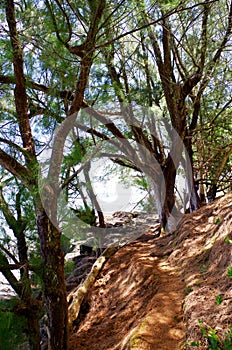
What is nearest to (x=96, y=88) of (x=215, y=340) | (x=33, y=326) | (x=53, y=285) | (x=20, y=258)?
(x=20, y=258)

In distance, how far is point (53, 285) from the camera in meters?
2.93

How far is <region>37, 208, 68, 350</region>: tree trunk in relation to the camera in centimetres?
291

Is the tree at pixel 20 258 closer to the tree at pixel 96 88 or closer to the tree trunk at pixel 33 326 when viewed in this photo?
the tree trunk at pixel 33 326

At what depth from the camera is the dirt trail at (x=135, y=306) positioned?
7.62ft

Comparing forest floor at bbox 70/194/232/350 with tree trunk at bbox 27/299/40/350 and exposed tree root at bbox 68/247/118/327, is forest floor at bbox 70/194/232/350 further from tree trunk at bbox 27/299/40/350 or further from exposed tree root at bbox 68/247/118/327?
tree trunk at bbox 27/299/40/350

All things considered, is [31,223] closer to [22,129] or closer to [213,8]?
[22,129]

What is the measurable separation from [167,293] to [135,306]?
0.57 m

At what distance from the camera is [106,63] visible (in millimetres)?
4656

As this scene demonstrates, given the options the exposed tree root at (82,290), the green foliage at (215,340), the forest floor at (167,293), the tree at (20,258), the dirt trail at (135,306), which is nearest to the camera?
the green foliage at (215,340)

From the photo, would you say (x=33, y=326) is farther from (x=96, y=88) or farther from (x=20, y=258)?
(x=96, y=88)

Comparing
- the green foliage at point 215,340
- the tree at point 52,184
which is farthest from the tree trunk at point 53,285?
the green foliage at point 215,340

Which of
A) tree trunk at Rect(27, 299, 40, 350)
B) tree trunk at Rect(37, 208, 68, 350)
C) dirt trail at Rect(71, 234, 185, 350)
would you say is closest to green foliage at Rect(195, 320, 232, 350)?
dirt trail at Rect(71, 234, 185, 350)

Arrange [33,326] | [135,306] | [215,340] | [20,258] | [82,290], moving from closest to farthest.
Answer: [215,340] < [135,306] < [33,326] < [20,258] < [82,290]

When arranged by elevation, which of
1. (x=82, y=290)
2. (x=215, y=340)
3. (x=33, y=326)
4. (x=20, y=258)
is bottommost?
(x=215, y=340)
